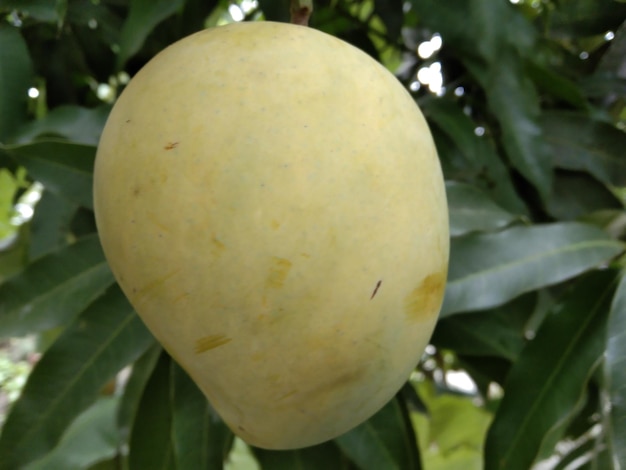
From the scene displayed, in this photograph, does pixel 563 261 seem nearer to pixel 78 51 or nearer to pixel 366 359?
pixel 366 359

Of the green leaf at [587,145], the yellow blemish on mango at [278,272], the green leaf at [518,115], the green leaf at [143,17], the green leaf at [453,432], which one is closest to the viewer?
the yellow blemish on mango at [278,272]

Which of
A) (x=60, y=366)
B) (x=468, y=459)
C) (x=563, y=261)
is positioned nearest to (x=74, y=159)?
(x=60, y=366)

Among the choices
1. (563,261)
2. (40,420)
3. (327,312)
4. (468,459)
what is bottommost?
(468,459)

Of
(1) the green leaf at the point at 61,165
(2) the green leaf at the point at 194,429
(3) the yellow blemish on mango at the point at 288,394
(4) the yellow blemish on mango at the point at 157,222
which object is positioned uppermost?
(4) the yellow blemish on mango at the point at 157,222

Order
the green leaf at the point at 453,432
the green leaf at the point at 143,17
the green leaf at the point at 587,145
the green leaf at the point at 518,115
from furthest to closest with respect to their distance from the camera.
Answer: the green leaf at the point at 453,432
the green leaf at the point at 587,145
the green leaf at the point at 518,115
the green leaf at the point at 143,17

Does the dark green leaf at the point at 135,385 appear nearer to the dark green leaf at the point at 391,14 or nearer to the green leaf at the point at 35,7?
the green leaf at the point at 35,7

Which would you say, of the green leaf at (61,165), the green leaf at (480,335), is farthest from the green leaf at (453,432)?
the green leaf at (61,165)
